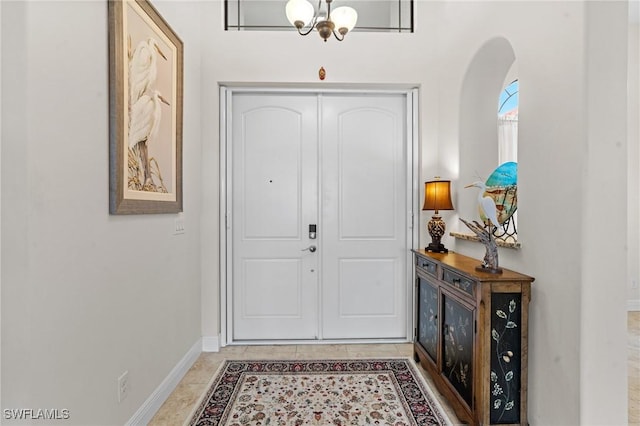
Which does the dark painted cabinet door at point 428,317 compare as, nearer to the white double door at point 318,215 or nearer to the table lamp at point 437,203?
the table lamp at point 437,203

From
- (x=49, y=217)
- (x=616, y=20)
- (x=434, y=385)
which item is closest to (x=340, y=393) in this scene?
(x=434, y=385)

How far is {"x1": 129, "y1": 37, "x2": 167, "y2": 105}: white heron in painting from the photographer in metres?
1.82

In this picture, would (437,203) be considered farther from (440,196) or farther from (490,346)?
(490,346)

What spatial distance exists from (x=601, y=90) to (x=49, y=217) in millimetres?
2358

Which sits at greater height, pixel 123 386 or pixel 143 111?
pixel 143 111

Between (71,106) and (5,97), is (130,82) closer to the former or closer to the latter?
(71,106)

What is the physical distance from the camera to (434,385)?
7.86 ft

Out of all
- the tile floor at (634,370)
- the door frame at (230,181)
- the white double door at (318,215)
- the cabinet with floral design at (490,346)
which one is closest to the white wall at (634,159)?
the tile floor at (634,370)

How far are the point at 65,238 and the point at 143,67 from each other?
1.12m

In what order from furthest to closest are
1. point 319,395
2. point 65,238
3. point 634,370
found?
point 634,370 < point 319,395 < point 65,238

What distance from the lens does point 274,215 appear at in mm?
3166

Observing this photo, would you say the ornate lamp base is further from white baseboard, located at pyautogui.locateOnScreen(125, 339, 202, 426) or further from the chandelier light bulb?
white baseboard, located at pyautogui.locateOnScreen(125, 339, 202, 426)

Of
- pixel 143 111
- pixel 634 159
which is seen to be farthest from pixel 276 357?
pixel 634 159

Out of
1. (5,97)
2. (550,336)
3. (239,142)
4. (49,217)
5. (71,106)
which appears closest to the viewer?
(5,97)
